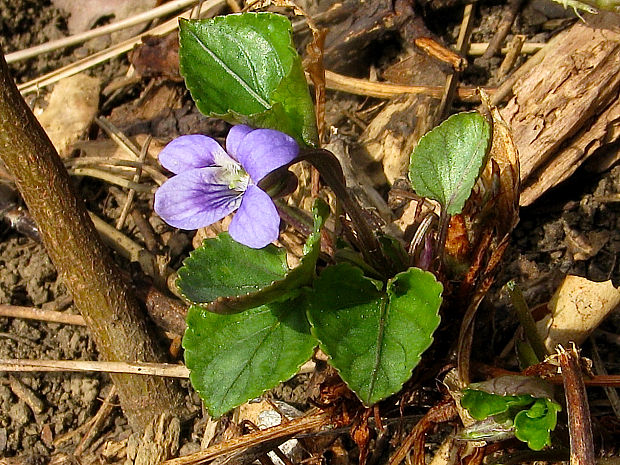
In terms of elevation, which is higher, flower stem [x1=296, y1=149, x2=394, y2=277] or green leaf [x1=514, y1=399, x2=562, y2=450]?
flower stem [x1=296, y1=149, x2=394, y2=277]

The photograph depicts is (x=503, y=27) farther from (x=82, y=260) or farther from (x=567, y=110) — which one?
(x=82, y=260)

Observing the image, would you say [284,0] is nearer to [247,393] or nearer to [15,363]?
[247,393]

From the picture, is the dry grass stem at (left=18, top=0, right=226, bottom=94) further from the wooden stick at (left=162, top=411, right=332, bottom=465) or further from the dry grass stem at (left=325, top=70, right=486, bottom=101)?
the wooden stick at (left=162, top=411, right=332, bottom=465)

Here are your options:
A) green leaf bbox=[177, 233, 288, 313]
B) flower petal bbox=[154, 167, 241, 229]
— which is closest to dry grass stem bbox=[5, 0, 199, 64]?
green leaf bbox=[177, 233, 288, 313]

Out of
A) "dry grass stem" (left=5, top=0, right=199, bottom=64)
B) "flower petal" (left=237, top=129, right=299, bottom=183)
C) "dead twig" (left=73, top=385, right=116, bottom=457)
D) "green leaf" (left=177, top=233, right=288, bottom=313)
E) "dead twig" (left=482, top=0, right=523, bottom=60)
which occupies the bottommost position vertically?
"dead twig" (left=73, top=385, right=116, bottom=457)

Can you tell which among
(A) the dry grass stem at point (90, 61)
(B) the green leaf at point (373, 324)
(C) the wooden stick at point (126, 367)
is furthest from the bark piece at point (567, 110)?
(A) the dry grass stem at point (90, 61)

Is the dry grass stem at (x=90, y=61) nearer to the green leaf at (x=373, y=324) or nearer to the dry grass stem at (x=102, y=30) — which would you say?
the dry grass stem at (x=102, y=30)

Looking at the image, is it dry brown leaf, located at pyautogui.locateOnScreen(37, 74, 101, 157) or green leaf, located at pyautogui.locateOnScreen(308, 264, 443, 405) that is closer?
green leaf, located at pyautogui.locateOnScreen(308, 264, 443, 405)

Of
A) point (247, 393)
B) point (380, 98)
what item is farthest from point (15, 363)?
point (380, 98)
